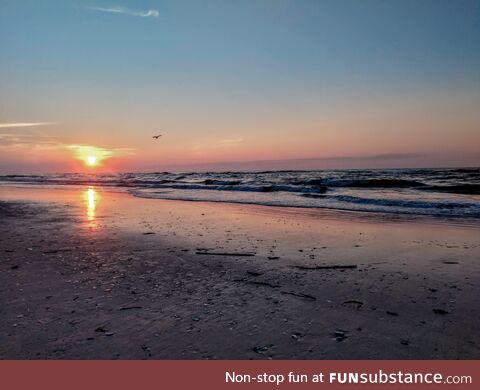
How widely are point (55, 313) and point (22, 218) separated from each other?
9.61 meters

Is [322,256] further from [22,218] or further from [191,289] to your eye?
[22,218]

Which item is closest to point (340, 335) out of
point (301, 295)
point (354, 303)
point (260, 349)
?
point (260, 349)

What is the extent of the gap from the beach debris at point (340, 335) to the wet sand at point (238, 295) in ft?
0.03

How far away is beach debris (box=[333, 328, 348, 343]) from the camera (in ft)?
12.2

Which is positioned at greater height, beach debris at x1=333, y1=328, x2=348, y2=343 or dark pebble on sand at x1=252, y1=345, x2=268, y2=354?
dark pebble on sand at x1=252, y1=345, x2=268, y2=354

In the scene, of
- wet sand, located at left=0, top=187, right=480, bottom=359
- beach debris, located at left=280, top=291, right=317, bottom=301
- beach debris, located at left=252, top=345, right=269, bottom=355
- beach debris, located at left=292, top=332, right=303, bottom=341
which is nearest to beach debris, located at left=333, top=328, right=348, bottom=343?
wet sand, located at left=0, top=187, right=480, bottom=359

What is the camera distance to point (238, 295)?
5012mm

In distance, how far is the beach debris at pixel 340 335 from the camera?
147 inches

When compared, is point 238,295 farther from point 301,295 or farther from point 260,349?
point 260,349

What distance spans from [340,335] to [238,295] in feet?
5.23

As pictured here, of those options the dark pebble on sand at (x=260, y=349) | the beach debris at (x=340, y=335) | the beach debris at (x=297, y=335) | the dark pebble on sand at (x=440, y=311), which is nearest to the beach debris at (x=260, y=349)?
the dark pebble on sand at (x=260, y=349)

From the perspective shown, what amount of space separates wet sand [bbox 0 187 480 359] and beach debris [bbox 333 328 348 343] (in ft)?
0.03

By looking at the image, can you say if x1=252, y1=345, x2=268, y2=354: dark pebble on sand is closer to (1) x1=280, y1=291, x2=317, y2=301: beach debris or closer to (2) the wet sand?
(2) the wet sand
